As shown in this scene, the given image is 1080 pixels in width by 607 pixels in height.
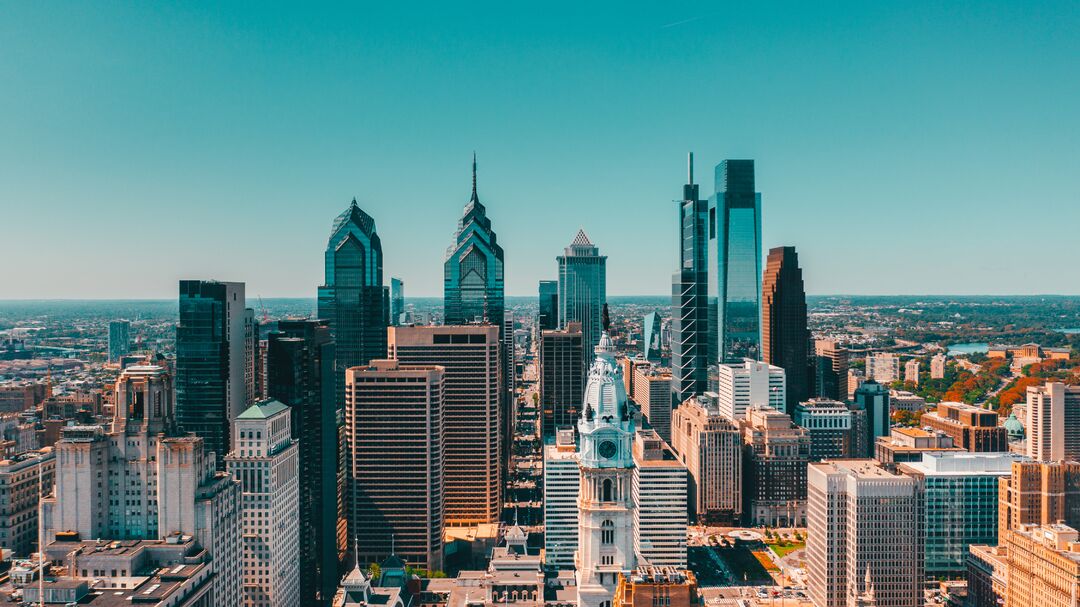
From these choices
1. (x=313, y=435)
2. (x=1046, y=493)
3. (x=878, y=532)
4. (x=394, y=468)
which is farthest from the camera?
(x=394, y=468)

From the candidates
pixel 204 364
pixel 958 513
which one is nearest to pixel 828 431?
pixel 958 513

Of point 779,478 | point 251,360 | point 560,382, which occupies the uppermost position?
point 251,360

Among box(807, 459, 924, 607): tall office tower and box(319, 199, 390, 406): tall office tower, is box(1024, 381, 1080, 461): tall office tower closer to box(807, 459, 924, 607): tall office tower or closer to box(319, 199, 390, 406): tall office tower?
box(807, 459, 924, 607): tall office tower

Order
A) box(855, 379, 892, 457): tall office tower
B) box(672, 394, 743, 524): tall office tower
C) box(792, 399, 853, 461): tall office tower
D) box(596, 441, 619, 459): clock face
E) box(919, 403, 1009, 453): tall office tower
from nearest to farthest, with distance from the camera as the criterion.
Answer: box(596, 441, 619, 459): clock face
box(672, 394, 743, 524): tall office tower
box(919, 403, 1009, 453): tall office tower
box(792, 399, 853, 461): tall office tower
box(855, 379, 892, 457): tall office tower

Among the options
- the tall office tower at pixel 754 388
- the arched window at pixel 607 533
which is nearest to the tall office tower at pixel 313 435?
the arched window at pixel 607 533

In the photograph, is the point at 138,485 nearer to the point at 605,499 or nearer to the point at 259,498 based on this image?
the point at 259,498

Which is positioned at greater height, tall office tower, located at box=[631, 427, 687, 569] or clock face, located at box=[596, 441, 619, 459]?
clock face, located at box=[596, 441, 619, 459]

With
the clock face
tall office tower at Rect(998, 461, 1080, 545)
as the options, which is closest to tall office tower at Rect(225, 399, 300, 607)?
the clock face

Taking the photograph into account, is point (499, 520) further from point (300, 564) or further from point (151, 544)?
point (151, 544)
